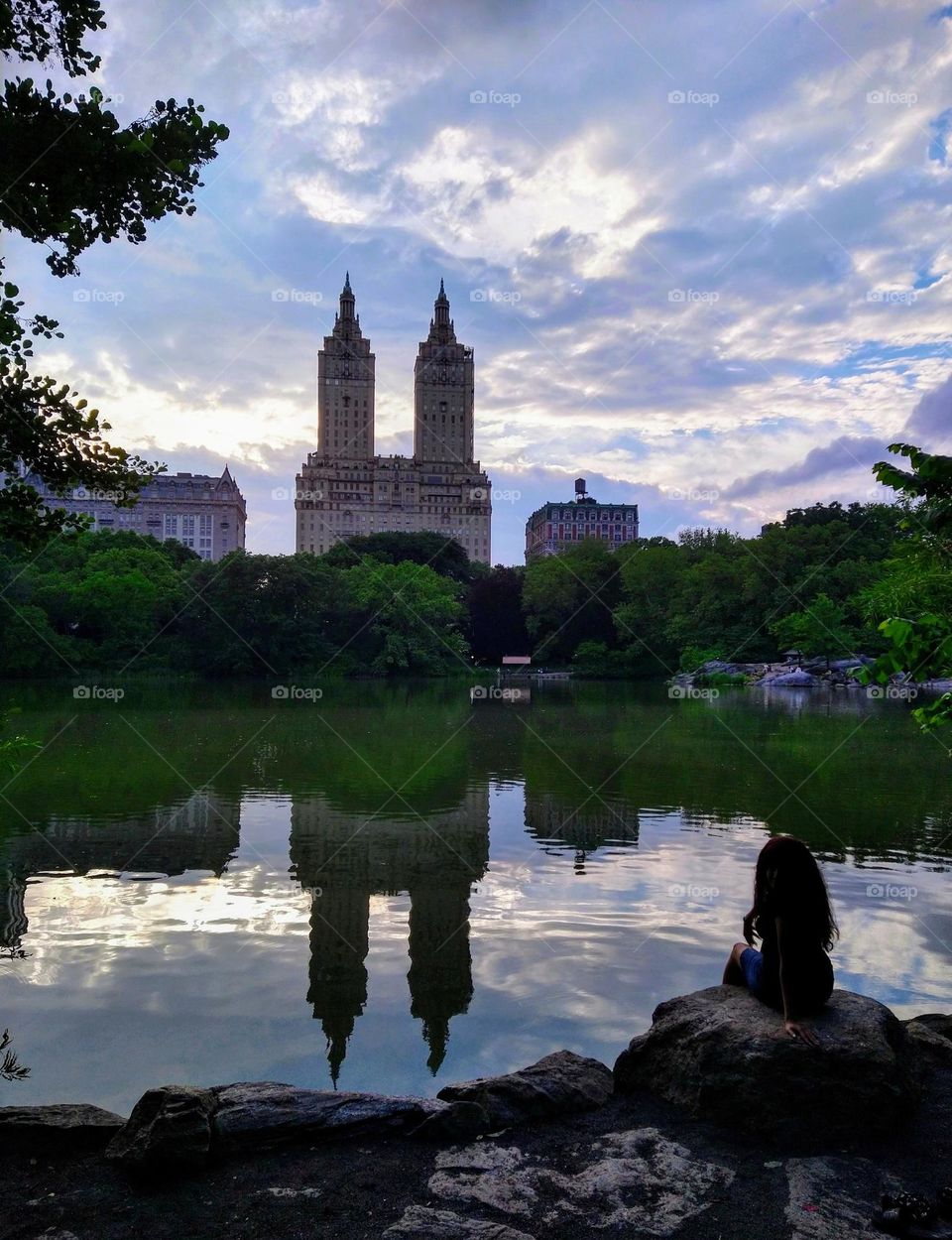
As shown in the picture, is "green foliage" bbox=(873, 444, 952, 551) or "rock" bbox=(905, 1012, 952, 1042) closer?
"green foliage" bbox=(873, 444, 952, 551)

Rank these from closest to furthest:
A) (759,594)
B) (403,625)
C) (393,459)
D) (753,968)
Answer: (753,968), (759,594), (403,625), (393,459)

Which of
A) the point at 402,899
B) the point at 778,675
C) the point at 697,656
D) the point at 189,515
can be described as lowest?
the point at 402,899

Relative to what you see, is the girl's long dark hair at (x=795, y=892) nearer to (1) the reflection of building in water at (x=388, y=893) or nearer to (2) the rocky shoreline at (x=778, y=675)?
(1) the reflection of building in water at (x=388, y=893)

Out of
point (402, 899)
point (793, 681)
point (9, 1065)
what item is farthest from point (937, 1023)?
point (793, 681)

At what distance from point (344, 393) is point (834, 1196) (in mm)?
156037

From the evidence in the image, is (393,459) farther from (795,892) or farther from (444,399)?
(795,892)

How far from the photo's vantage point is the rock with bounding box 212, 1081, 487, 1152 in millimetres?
4125

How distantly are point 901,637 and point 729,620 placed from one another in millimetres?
57716

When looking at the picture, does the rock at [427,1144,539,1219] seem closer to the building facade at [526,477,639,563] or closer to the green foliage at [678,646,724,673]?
the green foliage at [678,646,724,673]

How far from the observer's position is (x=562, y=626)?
236ft

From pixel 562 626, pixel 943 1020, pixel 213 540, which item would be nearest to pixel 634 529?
pixel 213 540

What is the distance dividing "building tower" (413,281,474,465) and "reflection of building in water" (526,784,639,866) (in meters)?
142

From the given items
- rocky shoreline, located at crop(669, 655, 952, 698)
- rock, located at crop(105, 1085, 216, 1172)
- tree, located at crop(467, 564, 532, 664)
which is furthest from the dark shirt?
tree, located at crop(467, 564, 532, 664)

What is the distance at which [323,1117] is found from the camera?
4227 millimetres
